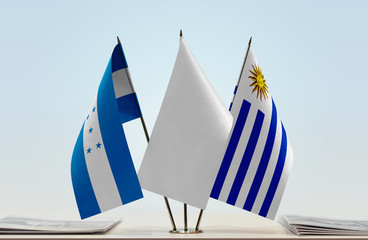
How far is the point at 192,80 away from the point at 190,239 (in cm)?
43

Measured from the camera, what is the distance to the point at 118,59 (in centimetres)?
159

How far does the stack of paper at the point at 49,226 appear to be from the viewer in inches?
60.5

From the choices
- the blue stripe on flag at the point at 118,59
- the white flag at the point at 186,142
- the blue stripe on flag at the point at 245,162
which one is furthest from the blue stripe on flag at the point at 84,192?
the blue stripe on flag at the point at 245,162

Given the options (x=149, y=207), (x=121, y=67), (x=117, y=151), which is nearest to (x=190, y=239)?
(x=117, y=151)

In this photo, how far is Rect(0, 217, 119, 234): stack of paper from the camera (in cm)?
154

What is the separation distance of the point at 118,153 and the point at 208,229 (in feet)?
1.25

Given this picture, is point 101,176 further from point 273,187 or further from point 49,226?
point 273,187

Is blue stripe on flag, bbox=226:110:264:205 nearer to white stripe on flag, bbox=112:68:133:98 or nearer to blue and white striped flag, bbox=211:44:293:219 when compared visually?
blue and white striped flag, bbox=211:44:293:219

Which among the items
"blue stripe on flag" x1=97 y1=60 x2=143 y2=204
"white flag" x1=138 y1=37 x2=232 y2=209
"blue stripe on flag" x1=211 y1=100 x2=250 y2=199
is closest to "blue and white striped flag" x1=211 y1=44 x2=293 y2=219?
"blue stripe on flag" x1=211 y1=100 x2=250 y2=199

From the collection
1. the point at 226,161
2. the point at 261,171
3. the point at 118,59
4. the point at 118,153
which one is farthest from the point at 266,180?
the point at 118,59

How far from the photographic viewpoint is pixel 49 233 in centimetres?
155

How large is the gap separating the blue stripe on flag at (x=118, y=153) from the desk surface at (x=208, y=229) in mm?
124

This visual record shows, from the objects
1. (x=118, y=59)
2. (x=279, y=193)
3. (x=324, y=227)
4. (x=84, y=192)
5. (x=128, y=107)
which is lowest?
(x=324, y=227)

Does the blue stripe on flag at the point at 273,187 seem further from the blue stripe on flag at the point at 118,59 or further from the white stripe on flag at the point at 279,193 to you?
the blue stripe on flag at the point at 118,59
